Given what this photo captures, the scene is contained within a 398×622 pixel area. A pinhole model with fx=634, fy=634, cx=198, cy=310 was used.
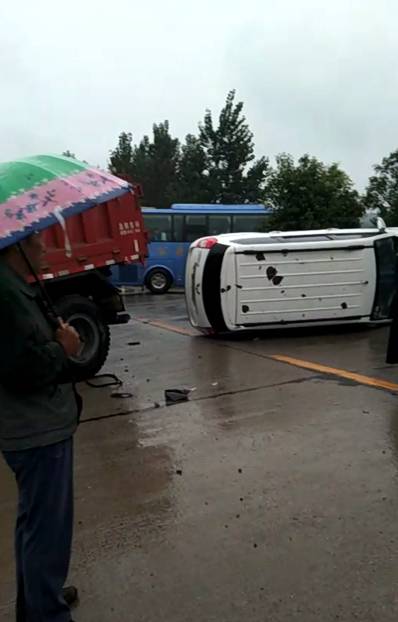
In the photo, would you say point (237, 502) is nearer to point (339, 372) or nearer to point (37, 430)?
point (37, 430)

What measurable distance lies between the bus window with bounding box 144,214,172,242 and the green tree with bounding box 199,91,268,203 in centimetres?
2625

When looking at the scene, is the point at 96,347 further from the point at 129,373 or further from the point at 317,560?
the point at 317,560

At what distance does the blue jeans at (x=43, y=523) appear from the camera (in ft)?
7.88

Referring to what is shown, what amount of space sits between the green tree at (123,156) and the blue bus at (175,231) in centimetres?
3799

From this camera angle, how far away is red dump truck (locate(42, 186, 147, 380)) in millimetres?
7602

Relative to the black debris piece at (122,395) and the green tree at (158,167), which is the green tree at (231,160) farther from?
the black debris piece at (122,395)

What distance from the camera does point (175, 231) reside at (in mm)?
22719

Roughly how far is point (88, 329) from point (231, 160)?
141 ft

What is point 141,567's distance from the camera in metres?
3.19

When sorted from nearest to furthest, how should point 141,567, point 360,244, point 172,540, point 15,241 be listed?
point 15,241
point 141,567
point 172,540
point 360,244

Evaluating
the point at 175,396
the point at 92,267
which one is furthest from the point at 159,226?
the point at 175,396

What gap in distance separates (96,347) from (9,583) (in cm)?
464

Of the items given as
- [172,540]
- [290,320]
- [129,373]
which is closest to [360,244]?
[290,320]

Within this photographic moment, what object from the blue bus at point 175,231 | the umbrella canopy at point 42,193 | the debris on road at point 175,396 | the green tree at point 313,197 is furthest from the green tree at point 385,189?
the umbrella canopy at point 42,193
